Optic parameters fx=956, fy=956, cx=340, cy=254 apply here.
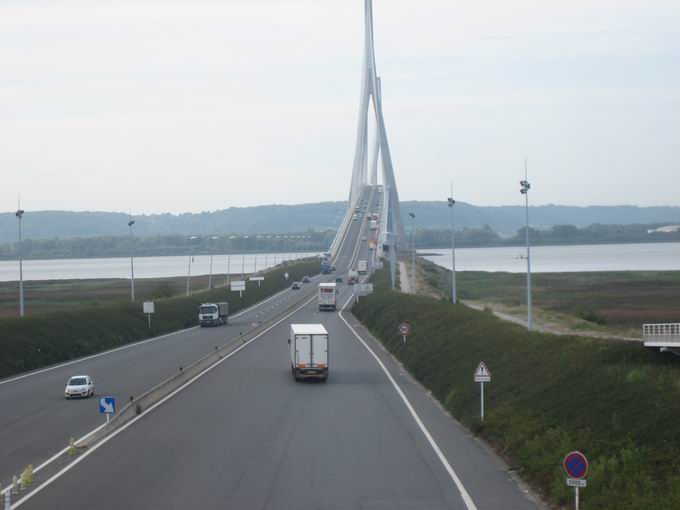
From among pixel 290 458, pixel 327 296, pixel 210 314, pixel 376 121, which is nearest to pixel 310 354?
pixel 290 458

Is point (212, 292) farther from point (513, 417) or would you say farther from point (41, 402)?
point (513, 417)

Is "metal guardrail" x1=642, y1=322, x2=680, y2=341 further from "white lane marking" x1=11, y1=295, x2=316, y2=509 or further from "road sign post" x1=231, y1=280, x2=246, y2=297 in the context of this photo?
"road sign post" x1=231, y1=280, x2=246, y2=297

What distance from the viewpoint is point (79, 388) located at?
128 ft

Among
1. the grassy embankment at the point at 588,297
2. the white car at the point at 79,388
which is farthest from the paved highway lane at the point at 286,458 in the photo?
the grassy embankment at the point at 588,297

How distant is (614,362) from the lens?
86.5 ft

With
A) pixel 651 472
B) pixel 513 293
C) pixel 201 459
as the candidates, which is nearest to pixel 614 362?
pixel 651 472

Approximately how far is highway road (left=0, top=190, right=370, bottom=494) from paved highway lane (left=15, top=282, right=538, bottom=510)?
80.2 inches

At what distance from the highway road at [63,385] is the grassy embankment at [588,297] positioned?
21.2 metres

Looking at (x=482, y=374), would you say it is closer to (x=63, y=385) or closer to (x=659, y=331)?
(x=659, y=331)

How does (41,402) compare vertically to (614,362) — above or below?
below

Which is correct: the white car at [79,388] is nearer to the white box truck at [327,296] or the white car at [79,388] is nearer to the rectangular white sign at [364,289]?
the white box truck at [327,296]

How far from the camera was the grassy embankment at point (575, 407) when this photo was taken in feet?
61.9

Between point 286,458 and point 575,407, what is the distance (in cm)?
751

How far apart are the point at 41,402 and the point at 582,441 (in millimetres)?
23334
